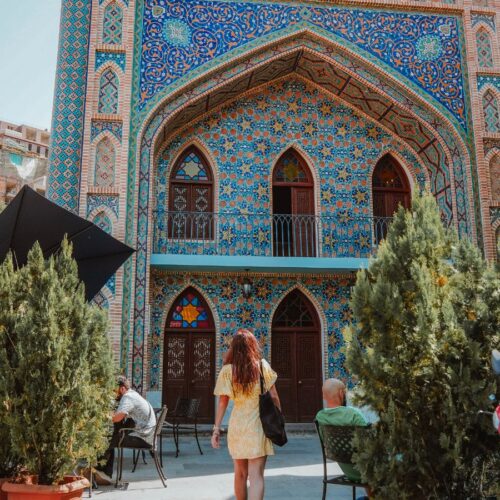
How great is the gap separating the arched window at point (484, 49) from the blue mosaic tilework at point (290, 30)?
425 millimetres

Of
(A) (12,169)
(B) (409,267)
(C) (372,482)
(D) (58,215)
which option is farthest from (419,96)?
(A) (12,169)

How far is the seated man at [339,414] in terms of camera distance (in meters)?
4.58

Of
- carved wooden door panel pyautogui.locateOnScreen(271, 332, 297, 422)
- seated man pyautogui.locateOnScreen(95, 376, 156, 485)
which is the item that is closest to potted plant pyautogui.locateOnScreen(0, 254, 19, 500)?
seated man pyautogui.locateOnScreen(95, 376, 156, 485)

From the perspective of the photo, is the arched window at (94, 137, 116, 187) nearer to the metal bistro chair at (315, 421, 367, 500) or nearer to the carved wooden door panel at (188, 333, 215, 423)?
the carved wooden door panel at (188, 333, 215, 423)

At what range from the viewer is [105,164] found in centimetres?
1152

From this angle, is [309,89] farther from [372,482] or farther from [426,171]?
[372,482]

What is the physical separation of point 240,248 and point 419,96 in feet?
15.7

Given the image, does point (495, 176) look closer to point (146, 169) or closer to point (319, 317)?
point (319, 317)

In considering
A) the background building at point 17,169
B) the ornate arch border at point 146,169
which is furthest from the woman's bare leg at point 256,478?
the background building at point 17,169

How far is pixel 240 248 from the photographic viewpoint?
12.7 metres

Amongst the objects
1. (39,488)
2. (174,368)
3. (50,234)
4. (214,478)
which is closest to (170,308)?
(174,368)

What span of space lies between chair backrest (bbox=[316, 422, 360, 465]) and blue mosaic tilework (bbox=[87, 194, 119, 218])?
750 cm

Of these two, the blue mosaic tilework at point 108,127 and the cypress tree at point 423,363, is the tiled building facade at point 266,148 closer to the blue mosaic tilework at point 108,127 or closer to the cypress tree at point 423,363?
→ the blue mosaic tilework at point 108,127

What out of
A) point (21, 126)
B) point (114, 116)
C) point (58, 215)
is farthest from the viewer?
point (21, 126)
